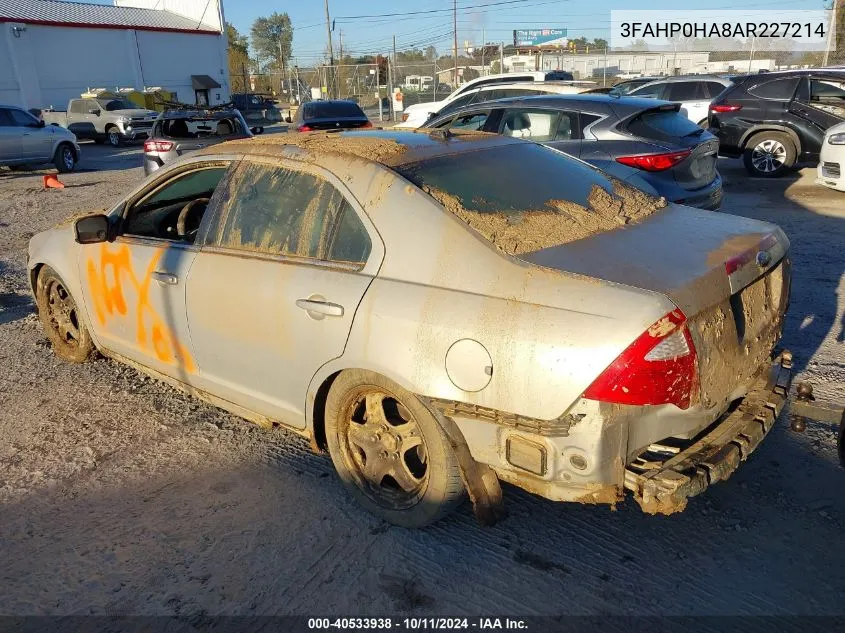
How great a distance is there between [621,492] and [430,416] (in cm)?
76

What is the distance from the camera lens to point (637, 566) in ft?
9.00

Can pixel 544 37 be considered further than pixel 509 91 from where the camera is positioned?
Yes

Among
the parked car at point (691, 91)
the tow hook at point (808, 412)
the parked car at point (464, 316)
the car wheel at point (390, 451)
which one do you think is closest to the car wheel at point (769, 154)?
the parked car at point (691, 91)

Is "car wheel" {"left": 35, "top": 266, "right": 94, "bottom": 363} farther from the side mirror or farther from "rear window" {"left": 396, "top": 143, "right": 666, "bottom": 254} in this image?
"rear window" {"left": 396, "top": 143, "right": 666, "bottom": 254}

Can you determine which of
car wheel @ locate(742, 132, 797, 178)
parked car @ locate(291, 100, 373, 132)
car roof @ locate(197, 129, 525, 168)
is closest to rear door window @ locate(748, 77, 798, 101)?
car wheel @ locate(742, 132, 797, 178)

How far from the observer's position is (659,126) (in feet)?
22.9

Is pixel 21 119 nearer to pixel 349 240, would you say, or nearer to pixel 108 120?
pixel 108 120

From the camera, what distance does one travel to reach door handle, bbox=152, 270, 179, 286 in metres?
3.62

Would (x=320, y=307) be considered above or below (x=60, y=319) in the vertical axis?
above

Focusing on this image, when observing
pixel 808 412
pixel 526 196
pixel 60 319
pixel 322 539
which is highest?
pixel 526 196

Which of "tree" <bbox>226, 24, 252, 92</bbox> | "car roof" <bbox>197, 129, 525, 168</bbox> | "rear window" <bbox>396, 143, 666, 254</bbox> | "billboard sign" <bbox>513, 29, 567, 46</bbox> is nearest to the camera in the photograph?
"rear window" <bbox>396, 143, 666, 254</bbox>

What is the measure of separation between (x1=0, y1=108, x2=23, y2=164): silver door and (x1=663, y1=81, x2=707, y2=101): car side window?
15.1 m

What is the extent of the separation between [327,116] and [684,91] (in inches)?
330

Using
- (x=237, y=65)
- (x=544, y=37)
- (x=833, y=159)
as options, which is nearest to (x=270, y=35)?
(x=237, y=65)
